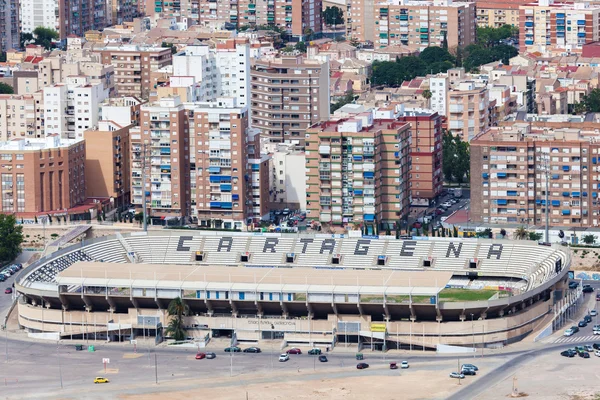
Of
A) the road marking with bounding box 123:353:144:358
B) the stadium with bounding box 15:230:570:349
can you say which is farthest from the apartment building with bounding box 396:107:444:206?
the road marking with bounding box 123:353:144:358

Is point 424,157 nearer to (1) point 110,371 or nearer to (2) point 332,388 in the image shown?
(1) point 110,371

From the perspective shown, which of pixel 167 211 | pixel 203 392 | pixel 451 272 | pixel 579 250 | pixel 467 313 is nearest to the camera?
pixel 203 392

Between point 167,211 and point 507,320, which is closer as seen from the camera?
point 507,320

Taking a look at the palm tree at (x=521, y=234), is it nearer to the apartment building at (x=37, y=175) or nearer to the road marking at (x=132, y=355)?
the apartment building at (x=37, y=175)

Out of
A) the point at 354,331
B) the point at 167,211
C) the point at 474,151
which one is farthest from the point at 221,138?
the point at 354,331

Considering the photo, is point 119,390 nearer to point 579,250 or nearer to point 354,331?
point 354,331

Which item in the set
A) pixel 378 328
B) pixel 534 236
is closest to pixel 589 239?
pixel 534 236
